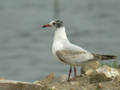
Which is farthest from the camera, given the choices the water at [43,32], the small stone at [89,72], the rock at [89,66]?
the water at [43,32]

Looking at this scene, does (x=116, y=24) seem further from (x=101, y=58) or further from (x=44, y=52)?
(x=101, y=58)

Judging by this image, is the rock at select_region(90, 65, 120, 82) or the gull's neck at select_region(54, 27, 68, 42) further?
the gull's neck at select_region(54, 27, 68, 42)

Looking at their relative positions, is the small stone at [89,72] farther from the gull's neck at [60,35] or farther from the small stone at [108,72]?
the gull's neck at [60,35]

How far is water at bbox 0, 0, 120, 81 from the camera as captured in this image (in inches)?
747

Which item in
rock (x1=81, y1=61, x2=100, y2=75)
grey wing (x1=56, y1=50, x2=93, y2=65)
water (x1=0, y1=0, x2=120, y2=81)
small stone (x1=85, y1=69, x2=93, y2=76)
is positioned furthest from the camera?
water (x1=0, y1=0, x2=120, y2=81)

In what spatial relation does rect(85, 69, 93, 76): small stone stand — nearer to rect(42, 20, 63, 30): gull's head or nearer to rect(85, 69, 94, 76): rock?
rect(85, 69, 94, 76): rock

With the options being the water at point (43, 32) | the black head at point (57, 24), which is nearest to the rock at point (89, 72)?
the black head at point (57, 24)

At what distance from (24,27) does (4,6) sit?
3037 millimetres

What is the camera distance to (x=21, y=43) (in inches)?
846

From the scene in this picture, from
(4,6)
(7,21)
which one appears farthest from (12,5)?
(7,21)

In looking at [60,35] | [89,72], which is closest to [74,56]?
[89,72]

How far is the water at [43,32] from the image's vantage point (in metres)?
19.0

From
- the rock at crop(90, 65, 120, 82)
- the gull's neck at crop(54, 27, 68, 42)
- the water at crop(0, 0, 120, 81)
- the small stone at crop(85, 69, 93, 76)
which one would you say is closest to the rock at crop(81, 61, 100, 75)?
the small stone at crop(85, 69, 93, 76)

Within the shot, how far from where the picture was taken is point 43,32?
870 inches
